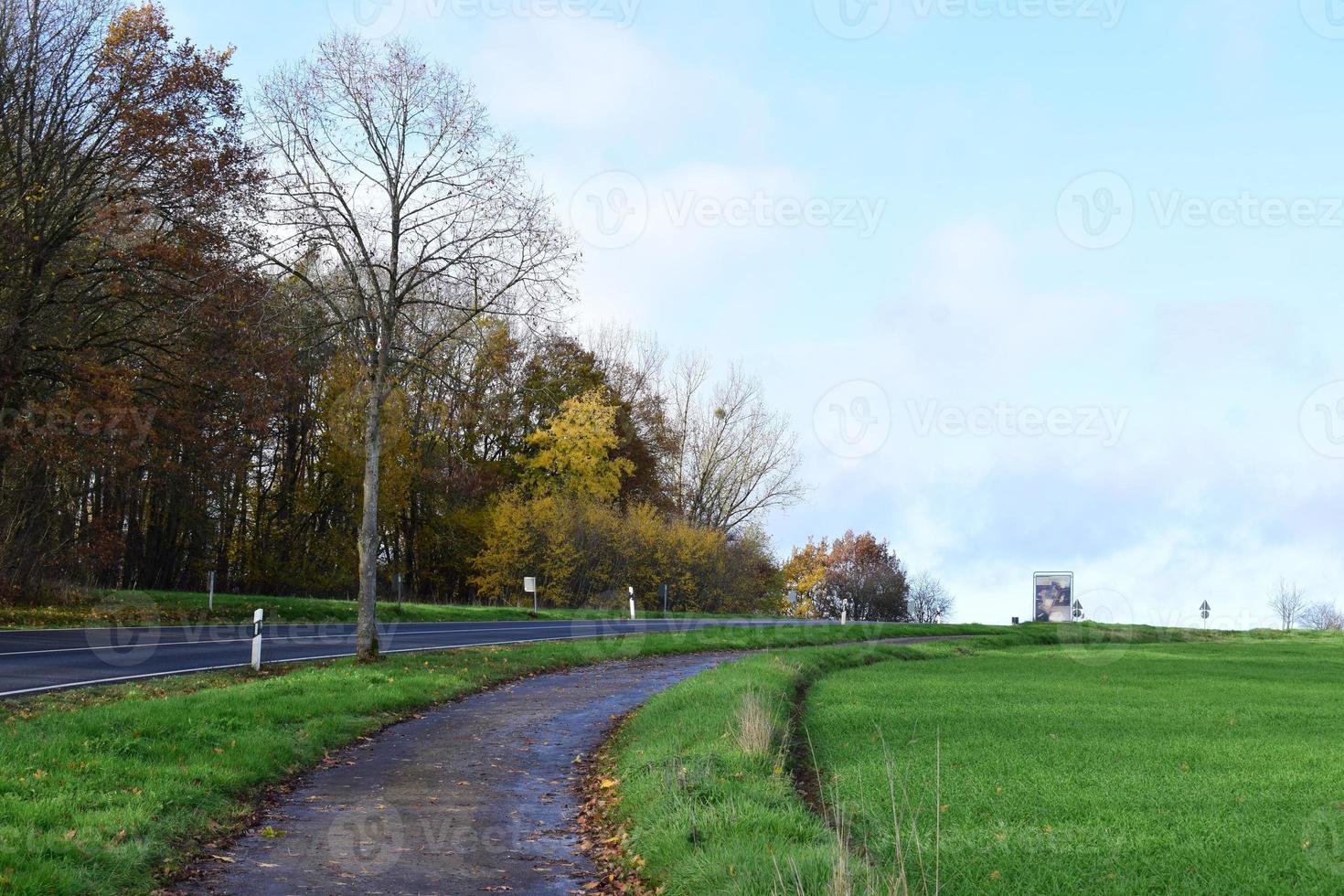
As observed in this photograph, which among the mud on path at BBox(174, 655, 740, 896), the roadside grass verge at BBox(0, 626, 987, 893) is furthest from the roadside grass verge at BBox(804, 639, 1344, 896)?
the roadside grass verge at BBox(0, 626, 987, 893)

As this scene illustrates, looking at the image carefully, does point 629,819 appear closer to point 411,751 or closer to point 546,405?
point 411,751

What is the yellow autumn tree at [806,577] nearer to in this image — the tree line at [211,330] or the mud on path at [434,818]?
the tree line at [211,330]

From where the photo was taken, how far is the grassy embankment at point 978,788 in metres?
7.26

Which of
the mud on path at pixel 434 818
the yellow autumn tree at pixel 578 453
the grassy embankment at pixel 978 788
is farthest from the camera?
the yellow autumn tree at pixel 578 453

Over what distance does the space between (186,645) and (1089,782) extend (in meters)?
17.2

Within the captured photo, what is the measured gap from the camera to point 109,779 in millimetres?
9516

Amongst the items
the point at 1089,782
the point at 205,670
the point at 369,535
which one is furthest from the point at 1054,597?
the point at 1089,782

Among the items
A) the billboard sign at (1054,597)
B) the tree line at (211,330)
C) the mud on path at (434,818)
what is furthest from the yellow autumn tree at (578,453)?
the mud on path at (434,818)

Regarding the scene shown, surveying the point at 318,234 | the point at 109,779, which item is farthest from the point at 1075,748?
the point at 318,234

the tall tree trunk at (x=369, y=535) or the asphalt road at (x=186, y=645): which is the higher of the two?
the tall tree trunk at (x=369, y=535)

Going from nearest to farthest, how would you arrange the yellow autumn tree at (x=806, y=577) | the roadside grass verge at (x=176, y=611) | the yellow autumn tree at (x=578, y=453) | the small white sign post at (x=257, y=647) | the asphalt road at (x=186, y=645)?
the asphalt road at (x=186, y=645) < the small white sign post at (x=257, y=647) < the roadside grass verge at (x=176, y=611) < the yellow autumn tree at (x=578, y=453) < the yellow autumn tree at (x=806, y=577)

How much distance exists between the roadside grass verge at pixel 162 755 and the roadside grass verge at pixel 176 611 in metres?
6.53

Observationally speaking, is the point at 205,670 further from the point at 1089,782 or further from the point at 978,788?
the point at 1089,782

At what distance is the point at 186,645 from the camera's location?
21859mm
